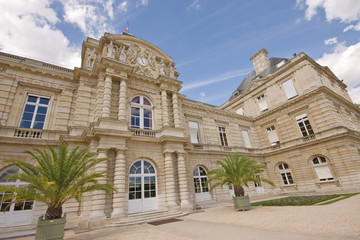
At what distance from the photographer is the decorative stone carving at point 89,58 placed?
13.7 metres

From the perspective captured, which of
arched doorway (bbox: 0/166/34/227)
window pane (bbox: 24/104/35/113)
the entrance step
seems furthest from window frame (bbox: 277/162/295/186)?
window pane (bbox: 24/104/35/113)

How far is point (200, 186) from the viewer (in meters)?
15.0

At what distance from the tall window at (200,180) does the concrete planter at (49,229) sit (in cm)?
1048

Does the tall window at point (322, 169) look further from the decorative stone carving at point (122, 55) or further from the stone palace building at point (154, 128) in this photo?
the decorative stone carving at point (122, 55)

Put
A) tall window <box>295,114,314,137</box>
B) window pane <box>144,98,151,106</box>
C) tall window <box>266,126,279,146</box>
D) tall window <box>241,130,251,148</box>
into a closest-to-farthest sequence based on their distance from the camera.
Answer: window pane <box>144,98,151,106</box>
tall window <box>295,114,314,137</box>
tall window <box>266,126,279,146</box>
tall window <box>241,130,251,148</box>

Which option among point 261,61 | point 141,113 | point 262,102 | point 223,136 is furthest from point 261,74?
point 141,113

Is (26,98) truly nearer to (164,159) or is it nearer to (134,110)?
(134,110)

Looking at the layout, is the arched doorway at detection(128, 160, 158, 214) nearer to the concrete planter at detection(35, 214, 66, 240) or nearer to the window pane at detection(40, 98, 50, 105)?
the concrete planter at detection(35, 214, 66, 240)

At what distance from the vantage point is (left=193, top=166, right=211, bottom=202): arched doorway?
14609 millimetres

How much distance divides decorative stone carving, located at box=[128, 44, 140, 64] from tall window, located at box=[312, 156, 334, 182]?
19106mm

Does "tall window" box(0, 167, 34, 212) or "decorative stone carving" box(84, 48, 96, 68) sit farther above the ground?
"decorative stone carving" box(84, 48, 96, 68)

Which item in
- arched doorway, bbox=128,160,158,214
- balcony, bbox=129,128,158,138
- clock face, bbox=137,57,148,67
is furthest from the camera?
clock face, bbox=137,57,148,67

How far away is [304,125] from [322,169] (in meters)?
4.43

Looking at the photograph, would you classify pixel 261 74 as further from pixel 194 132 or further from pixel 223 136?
pixel 194 132
